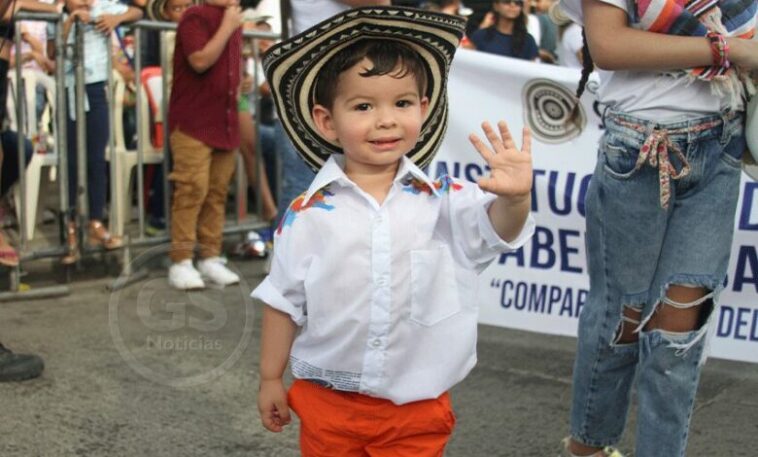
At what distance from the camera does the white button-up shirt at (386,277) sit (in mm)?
2707

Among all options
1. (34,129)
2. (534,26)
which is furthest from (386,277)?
(534,26)

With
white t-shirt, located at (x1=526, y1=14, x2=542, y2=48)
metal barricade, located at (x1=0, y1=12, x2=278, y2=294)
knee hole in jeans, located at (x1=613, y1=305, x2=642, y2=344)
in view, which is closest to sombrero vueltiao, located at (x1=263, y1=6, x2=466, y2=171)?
knee hole in jeans, located at (x1=613, y1=305, x2=642, y2=344)

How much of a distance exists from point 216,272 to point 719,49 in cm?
403

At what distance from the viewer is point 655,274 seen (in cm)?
339

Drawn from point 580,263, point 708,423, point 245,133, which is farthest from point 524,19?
point 708,423

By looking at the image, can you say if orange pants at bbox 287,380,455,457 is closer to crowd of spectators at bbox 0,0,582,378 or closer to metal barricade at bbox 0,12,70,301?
crowd of spectators at bbox 0,0,582,378

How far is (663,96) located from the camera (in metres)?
3.29

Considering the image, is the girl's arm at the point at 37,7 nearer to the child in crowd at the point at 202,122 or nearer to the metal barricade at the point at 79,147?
the metal barricade at the point at 79,147

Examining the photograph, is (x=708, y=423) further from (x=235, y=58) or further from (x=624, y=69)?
(x=235, y=58)

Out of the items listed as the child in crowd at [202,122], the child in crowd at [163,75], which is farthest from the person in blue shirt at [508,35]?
the child in crowd at [202,122]

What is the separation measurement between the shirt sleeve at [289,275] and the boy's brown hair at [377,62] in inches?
12.3

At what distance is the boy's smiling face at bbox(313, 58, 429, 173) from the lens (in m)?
2.67

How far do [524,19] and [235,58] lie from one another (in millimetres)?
3205

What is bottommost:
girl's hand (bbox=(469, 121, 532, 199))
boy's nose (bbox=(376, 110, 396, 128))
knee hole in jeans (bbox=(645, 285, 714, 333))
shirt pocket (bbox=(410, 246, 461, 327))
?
knee hole in jeans (bbox=(645, 285, 714, 333))
